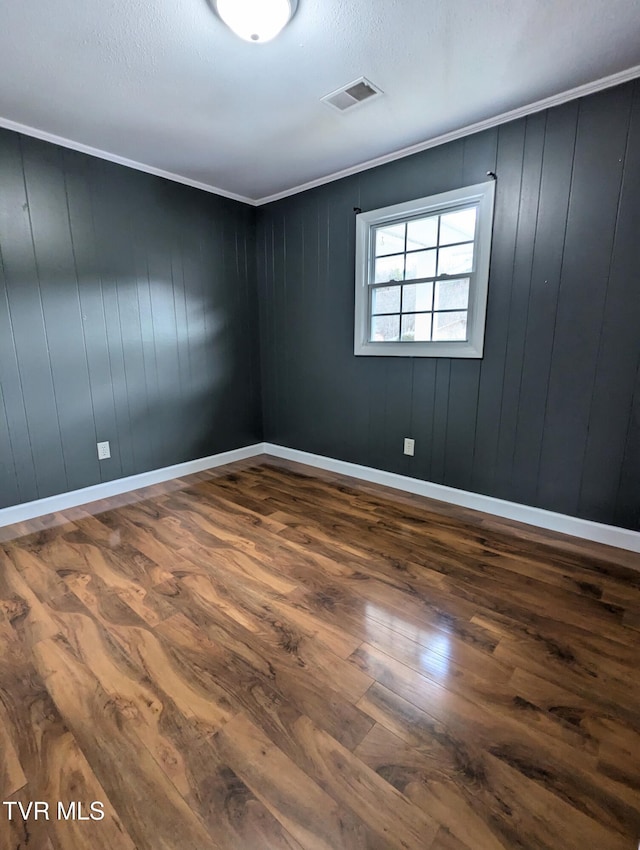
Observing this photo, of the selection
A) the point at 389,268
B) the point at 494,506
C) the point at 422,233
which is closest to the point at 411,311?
the point at 389,268

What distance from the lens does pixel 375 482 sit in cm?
325

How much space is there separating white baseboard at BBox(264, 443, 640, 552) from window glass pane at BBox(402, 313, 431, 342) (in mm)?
1083

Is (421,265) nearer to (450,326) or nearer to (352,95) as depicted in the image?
(450,326)

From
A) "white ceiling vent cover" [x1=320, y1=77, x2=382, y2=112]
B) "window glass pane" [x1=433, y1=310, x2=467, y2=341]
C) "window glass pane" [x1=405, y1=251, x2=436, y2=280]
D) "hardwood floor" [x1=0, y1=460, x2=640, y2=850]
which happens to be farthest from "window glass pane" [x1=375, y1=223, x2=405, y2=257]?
"hardwood floor" [x1=0, y1=460, x2=640, y2=850]

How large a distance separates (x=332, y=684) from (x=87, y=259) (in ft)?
9.93

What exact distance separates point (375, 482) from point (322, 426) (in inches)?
29.1

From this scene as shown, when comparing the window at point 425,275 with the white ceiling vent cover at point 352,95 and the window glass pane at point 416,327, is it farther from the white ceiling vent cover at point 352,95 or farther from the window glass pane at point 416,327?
the white ceiling vent cover at point 352,95

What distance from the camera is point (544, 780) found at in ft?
3.40

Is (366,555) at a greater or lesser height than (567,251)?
lesser

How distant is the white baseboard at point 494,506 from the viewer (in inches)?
87.3

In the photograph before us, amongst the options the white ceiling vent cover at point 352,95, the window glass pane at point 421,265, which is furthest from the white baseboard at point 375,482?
the white ceiling vent cover at point 352,95

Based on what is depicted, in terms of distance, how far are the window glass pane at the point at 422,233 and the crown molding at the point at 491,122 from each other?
0.45 metres

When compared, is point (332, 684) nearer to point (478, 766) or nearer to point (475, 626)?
point (478, 766)

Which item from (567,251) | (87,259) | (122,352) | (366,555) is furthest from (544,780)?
(87,259)
